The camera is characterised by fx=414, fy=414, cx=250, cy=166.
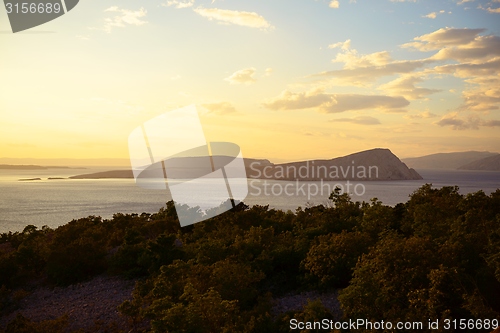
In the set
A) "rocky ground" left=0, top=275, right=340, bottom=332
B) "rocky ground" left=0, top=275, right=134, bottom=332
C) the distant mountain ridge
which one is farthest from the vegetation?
the distant mountain ridge

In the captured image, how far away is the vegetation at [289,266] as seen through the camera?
1163cm

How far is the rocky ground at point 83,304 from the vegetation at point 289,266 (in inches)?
27.4

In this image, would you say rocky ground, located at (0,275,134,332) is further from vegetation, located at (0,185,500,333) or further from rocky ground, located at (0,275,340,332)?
vegetation, located at (0,185,500,333)

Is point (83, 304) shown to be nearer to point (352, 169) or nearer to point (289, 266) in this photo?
point (289, 266)

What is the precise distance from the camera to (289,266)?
1919cm

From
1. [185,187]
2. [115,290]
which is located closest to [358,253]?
[115,290]

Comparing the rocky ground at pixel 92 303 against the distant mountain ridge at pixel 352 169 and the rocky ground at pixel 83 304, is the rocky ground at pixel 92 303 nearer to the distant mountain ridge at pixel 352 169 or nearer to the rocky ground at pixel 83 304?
the rocky ground at pixel 83 304

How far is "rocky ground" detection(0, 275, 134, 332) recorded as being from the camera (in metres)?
16.2

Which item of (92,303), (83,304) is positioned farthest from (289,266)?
(83,304)

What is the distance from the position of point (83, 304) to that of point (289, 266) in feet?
30.7

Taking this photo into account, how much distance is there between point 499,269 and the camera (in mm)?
11922

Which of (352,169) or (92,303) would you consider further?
(352,169)

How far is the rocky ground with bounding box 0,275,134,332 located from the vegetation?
70 centimetres

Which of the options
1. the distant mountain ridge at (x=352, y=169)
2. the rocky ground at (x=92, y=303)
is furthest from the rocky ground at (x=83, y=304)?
the distant mountain ridge at (x=352, y=169)
